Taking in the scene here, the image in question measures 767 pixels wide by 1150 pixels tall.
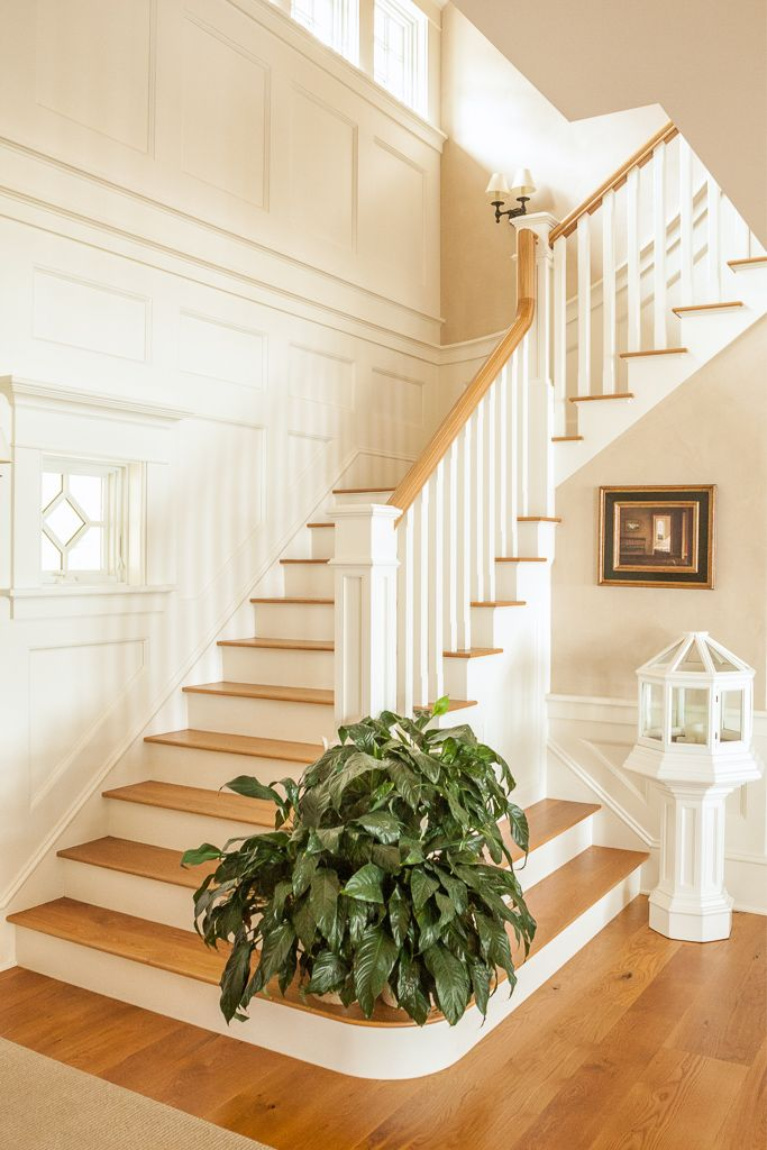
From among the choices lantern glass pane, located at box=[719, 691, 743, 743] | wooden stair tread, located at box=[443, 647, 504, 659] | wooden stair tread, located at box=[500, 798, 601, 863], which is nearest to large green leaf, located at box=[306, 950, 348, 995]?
wooden stair tread, located at box=[500, 798, 601, 863]

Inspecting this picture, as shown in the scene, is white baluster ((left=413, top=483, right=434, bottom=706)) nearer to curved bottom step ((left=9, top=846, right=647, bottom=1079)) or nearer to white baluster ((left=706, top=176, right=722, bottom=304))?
curved bottom step ((left=9, top=846, right=647, bottom=1079))

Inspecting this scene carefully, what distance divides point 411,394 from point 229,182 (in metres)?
1.73

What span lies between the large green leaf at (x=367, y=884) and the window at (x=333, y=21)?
4354 millimetres

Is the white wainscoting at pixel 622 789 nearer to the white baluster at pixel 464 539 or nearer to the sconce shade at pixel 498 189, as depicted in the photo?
the white baluster at pixel 464 539

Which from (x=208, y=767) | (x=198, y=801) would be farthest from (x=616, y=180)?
(x=198, y=801)

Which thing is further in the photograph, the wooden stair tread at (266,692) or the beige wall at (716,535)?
the beige wall at (716,535)

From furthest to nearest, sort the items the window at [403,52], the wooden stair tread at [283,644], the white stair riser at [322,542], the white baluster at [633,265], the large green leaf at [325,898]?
the window at [403,52] < the white stair riser at [322,542] < the white baluster at [633,265] < the wooden stair tread at [283,644] < the large green leaf at [325,898]

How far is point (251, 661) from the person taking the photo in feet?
13.6

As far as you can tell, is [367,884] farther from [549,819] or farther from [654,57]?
[654,57]

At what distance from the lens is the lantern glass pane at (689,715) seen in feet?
11.7

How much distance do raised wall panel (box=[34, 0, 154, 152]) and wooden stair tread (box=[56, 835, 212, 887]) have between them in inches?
108

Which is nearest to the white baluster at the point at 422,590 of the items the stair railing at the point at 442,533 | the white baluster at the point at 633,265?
the stair railing at the point at 442,533

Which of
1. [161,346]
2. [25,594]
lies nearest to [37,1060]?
[25,594]

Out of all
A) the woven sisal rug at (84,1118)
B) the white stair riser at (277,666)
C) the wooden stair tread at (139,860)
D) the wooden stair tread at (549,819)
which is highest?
the white stair riser at (277,666)
